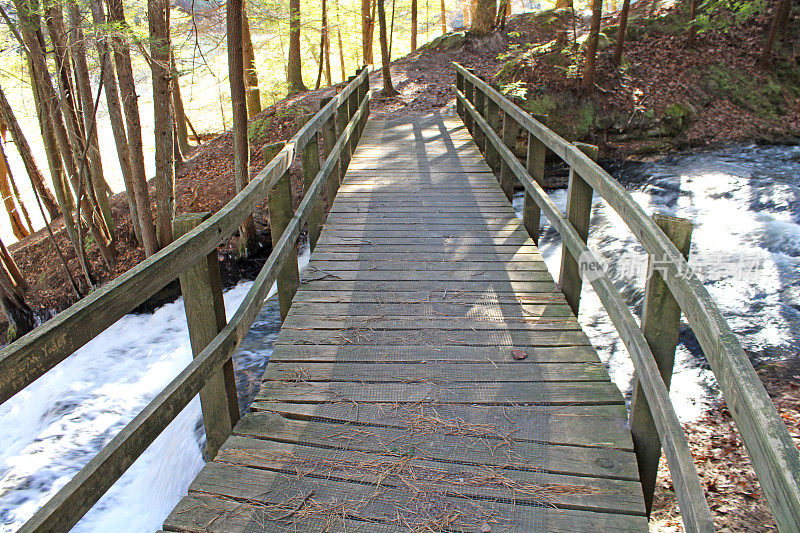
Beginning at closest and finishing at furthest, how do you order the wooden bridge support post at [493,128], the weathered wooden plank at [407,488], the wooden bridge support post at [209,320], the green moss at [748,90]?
the weathered wooden plank at [407,488] < the wooden bridge support post at [209,320] < the wooden bridge support post at [493,128] < the green moss at [748,90]

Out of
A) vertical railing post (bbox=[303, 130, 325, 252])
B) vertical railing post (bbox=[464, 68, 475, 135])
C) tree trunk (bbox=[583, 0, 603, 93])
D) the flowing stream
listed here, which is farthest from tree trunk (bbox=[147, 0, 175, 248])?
tree trunk (bbox=[583, 0, 603, 93])

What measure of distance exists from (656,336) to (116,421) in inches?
263

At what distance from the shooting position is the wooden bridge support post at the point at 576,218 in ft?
13.3

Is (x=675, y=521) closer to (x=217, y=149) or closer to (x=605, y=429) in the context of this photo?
(x=605, y=429)

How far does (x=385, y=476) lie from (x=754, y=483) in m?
2.85

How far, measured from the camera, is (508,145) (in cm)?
683

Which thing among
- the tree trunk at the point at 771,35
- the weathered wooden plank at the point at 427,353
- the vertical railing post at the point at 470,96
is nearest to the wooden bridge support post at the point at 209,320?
the weathered wooden plank at the point at 427,353

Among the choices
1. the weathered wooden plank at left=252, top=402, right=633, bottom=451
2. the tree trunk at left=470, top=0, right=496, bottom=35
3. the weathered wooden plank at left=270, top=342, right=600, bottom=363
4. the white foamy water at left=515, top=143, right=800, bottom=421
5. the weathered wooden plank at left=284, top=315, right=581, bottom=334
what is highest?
the tree trunk at left=470, top=0, right=496, bottom=35

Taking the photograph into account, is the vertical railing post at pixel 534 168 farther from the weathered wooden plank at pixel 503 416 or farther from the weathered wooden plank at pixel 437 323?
the weathered wooden plank at pixel 503 416

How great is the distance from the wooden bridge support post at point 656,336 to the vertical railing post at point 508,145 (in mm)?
4269

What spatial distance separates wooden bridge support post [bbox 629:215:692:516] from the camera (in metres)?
2.44

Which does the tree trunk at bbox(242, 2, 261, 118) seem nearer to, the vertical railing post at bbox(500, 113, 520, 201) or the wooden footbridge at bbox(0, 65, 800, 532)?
the vertical railing post at bbox(500, 113, 520, 201)

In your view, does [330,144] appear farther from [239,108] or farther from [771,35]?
[771,35]

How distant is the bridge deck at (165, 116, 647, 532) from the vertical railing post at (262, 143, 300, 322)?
14 cm
